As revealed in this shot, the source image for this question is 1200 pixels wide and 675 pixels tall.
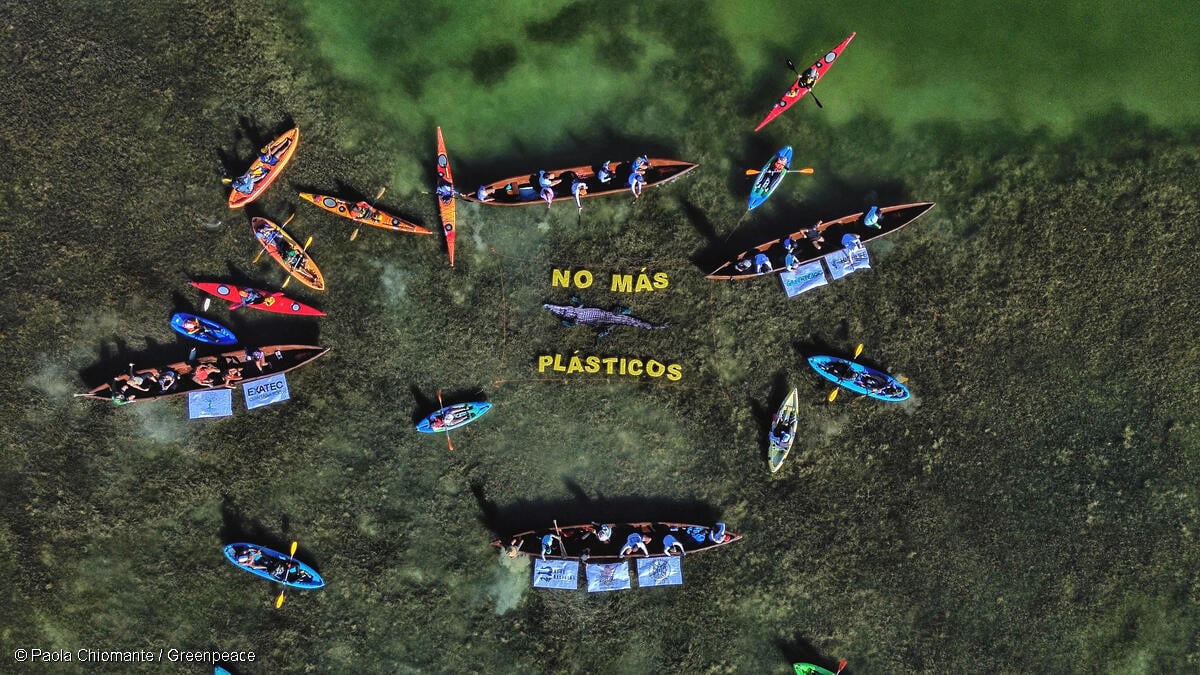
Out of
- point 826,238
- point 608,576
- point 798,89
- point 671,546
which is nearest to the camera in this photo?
point 671,546

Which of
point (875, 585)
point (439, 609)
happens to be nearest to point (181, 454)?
point (439, 609)

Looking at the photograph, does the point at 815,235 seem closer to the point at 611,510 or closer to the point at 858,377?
the point at 858,377

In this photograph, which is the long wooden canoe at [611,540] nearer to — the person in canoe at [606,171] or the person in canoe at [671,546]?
the person in canoe at [671,546]

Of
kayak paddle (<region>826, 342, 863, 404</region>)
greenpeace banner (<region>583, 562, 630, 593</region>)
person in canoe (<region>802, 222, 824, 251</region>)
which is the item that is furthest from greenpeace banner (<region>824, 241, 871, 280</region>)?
greenpeace banner (<region>583, 562, 630, 593</region>)

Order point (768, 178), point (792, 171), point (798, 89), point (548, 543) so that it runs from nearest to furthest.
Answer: point (548, 543)
point (768, 178)
point (798, 89)
point (792, 171)

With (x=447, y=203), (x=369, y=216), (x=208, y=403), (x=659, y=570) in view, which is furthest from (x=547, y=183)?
(x=208, y=403)

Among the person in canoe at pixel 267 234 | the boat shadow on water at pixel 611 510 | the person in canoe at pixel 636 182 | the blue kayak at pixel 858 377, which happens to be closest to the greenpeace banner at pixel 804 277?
the blue kayak at pixel 858 377

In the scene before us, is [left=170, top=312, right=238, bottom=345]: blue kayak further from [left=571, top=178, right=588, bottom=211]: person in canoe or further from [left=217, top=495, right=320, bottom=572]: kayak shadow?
[left=571, top=178, right=588, bottom=211]: person in canoe
